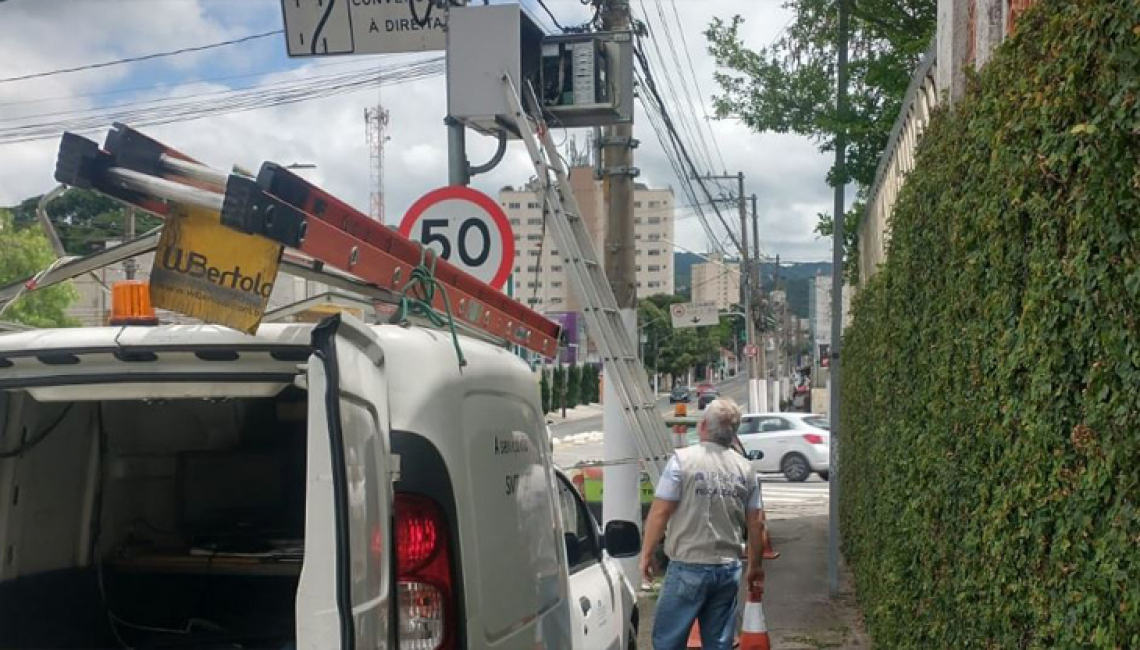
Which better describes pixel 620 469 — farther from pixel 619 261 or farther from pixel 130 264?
pixel 130 264

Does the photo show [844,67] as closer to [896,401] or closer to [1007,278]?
[896,401]

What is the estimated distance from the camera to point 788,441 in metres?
27.8

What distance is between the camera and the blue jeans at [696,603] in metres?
6.45

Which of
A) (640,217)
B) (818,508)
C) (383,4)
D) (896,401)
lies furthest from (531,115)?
(640,217)

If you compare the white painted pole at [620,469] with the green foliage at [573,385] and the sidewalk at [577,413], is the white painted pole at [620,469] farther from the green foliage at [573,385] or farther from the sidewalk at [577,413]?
the green foliage at [573,385]

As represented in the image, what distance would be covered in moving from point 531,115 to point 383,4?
51.7 inches

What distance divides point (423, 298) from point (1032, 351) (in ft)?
5.57

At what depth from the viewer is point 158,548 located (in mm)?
4852

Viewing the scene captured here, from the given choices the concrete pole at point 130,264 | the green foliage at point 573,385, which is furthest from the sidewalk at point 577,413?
the concrete pole at point 130,264

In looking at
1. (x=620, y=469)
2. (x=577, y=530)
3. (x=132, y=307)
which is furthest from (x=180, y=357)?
(x=620, y=469)

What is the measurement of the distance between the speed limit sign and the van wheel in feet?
70.5

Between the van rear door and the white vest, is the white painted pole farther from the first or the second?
the van rear door

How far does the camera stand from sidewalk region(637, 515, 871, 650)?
32.3 ft

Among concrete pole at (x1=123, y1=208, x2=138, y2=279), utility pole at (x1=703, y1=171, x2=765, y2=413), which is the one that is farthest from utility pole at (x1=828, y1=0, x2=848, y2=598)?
utility pole at (x1=703, y1=171, x2=765, y2=413)
